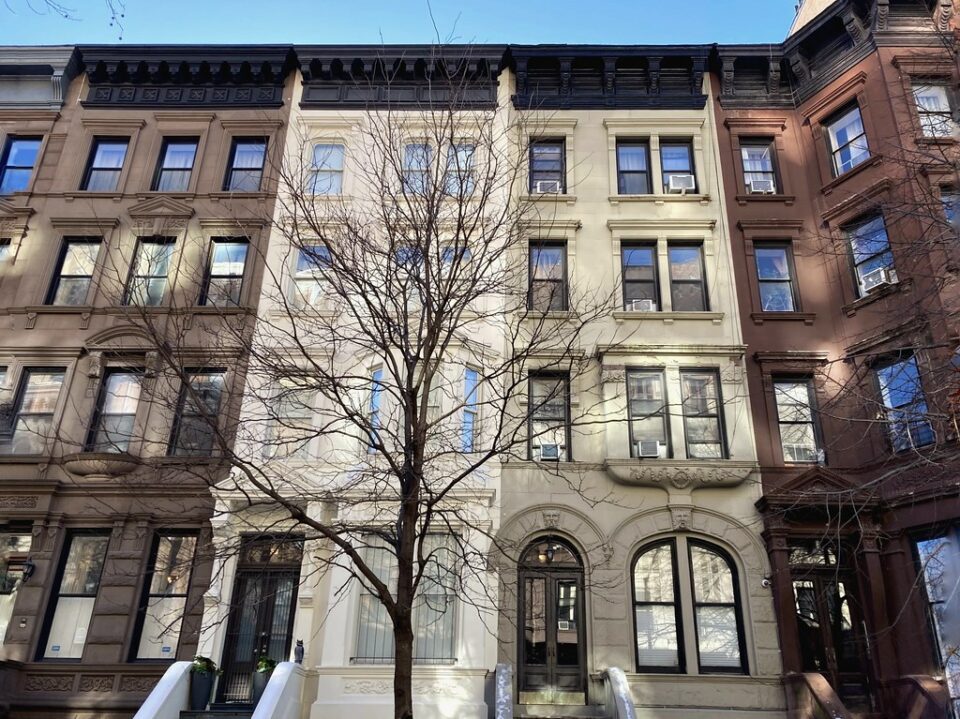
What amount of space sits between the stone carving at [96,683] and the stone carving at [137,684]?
0.23 m

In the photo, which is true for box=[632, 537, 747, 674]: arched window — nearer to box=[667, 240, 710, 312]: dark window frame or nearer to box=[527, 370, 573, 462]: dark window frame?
box=[527, 370, 573, 462]: dark window frame

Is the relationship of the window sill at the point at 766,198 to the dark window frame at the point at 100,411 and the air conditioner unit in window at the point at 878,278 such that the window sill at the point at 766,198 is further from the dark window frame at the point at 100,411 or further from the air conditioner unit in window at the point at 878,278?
the dark window frame at the point at 100,411

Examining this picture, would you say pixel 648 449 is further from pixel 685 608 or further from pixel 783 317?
pixel 783 317

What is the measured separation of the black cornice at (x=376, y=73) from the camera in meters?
18.5

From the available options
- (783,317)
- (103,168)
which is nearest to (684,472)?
(783,317)

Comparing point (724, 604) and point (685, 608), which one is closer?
point (685, 608)

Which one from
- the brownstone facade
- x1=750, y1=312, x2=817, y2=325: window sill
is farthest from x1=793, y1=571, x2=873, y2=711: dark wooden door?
x1=750, y1=312, x2=817, y2=325: window sill

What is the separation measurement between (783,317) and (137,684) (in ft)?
47.0

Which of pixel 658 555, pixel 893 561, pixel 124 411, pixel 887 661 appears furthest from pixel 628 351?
pixel 124 411

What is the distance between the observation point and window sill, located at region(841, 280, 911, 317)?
14462 mm

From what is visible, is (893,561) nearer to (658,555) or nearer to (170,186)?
(658,555)

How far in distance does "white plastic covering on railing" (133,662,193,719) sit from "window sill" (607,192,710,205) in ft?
41.8

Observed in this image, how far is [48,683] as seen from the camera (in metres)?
13.4

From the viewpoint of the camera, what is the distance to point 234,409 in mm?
14219
